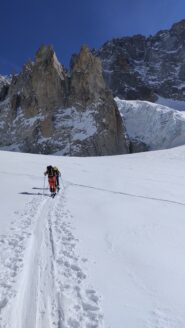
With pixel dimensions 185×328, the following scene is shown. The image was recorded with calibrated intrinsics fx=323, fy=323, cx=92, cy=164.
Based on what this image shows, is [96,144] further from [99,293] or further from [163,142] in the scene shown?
[99,293]

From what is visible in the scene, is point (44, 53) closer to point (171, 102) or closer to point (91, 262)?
point (171, 102)

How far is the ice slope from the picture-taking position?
4.40 meters

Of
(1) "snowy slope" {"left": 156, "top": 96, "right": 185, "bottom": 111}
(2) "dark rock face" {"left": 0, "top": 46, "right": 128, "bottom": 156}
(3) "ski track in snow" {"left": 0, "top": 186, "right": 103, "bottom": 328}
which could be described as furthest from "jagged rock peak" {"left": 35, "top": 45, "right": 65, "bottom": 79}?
(3) "ski track in snow" {"left": 0, "top": 186, "right": 103, "bottom": 328}

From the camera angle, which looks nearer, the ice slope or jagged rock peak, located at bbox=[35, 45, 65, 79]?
the ice slope

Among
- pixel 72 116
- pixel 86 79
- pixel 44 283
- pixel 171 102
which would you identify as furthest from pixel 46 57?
pixel 44 283

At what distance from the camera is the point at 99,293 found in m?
4.91

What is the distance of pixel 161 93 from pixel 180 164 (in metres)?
160

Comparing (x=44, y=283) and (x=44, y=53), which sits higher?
(x=44, y=53)

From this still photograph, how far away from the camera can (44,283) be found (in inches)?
205

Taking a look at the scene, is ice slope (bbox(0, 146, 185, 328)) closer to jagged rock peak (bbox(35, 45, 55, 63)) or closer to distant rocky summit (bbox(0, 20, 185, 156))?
distant rocky summit (bbox(0, 20, 185, 156))

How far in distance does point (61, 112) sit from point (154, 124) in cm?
3031

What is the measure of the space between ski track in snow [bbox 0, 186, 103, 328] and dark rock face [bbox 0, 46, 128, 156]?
80.4 meters

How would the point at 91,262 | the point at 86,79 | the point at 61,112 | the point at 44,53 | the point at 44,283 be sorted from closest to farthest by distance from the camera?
the point at 44,283
the point at 91,262
the point at 61,112
the point at 86,79
the point at 44,53

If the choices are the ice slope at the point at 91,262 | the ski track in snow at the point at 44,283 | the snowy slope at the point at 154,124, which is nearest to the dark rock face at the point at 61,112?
the snowy slope at the point at 154,124
